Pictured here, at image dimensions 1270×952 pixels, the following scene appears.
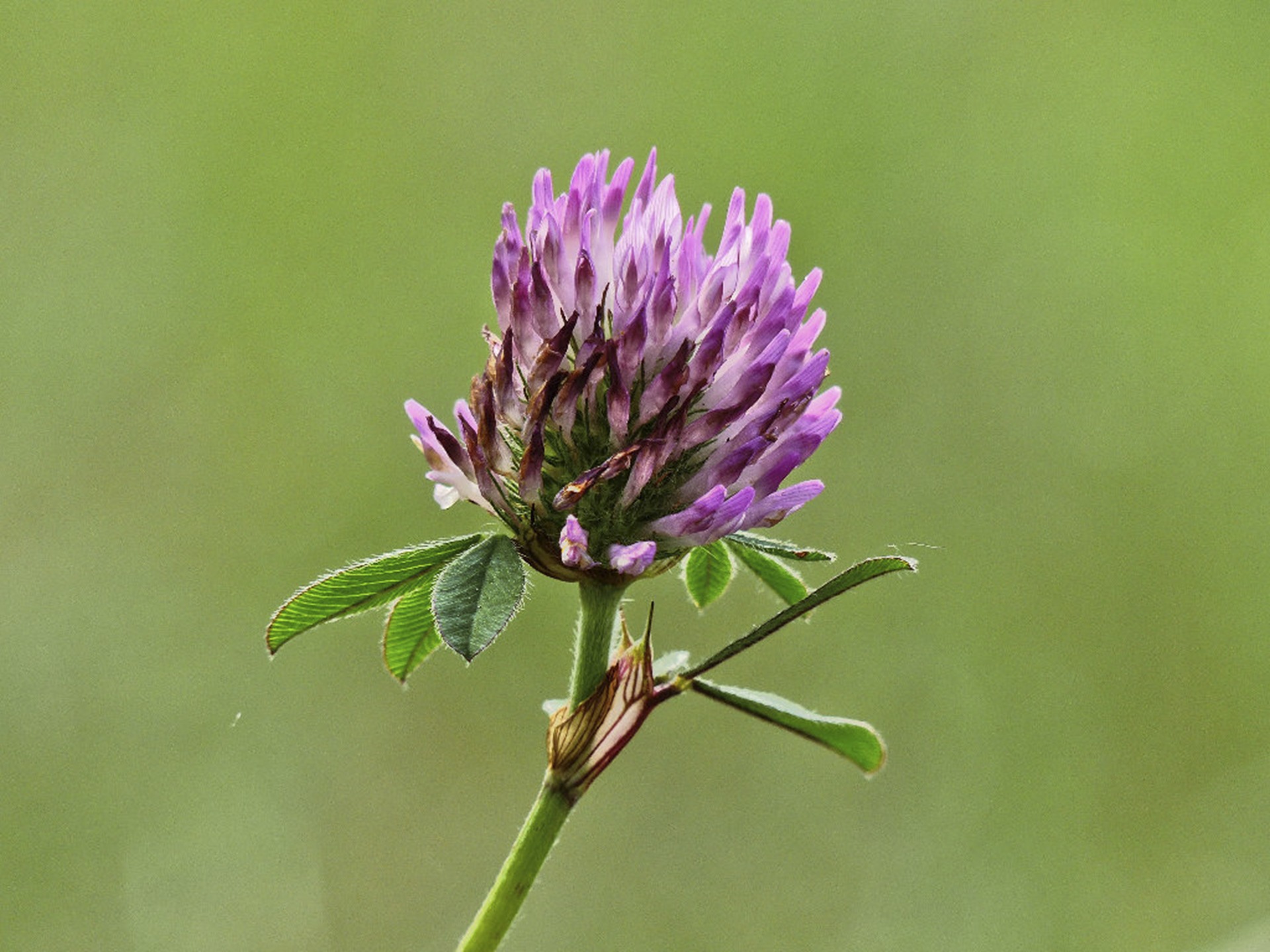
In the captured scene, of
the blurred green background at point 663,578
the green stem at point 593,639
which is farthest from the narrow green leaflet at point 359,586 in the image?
the blurred green background at point 663,578

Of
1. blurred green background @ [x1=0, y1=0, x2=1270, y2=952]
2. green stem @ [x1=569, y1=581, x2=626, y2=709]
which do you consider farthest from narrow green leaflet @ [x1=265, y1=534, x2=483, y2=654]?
blurred green background @ [x1=0, y1=0, x2=1270, y2=952]

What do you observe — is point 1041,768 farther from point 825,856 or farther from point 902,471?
point 902,471

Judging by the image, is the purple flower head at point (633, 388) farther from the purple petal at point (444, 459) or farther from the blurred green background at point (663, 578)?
the blurred green background at point (663, 578)

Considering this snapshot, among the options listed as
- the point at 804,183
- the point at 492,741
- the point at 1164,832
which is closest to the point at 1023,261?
the point at 804,183

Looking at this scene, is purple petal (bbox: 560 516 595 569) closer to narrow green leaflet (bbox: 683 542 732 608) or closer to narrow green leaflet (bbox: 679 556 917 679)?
narrow green leaflet (bbox: 679 556 917 679)

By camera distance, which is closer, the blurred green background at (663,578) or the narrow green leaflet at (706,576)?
the narrow green leaflet at (706,576)
